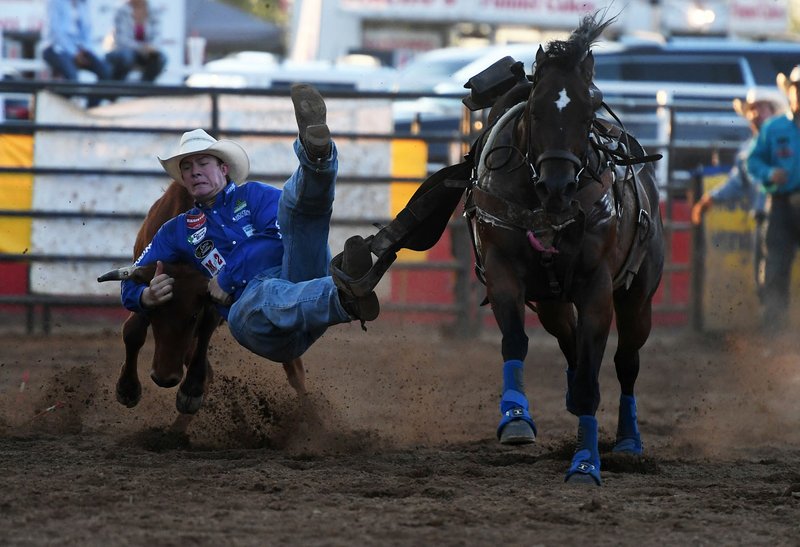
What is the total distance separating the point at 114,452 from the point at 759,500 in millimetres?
2569

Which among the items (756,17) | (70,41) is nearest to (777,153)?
(70,41)

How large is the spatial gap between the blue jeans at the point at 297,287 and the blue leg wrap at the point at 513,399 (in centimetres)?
66

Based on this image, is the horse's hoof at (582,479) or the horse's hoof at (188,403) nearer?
the horse's hoof at (582,479)

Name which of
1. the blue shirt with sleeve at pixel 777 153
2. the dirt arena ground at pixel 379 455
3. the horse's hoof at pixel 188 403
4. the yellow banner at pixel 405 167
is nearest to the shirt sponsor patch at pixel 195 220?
the horse's hoof at pixel 188 403

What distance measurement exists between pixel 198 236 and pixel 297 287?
57cm

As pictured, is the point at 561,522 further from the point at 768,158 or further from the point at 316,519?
the point at 768,158

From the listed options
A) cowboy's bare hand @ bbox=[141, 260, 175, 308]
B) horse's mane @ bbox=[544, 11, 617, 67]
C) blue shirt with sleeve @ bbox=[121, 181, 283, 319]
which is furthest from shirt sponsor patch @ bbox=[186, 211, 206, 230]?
horse's mane @ bbox=[544, 11, 617, 67]

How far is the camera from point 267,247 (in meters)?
5.47

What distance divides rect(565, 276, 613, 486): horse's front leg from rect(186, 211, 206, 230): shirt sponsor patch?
162 centimetres

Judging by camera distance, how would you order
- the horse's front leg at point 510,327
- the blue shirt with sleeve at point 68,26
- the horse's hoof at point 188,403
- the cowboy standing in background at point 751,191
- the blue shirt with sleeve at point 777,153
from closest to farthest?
1. the horse's front leg at point 510,327
2. the horse's hoof at point 188,403
3. the blue shirt with sleeve at point 777,153
4. the cowboy standing in background at point 751,191
5. the blue shirt with sleeve at point 68,26

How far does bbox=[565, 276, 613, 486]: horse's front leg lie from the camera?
4926 mm

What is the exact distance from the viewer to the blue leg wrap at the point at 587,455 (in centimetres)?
484

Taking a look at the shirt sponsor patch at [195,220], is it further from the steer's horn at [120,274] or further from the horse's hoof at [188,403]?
the horse's hoof at [188,403]

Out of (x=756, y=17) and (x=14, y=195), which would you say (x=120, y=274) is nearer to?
(x=14, y=195)
